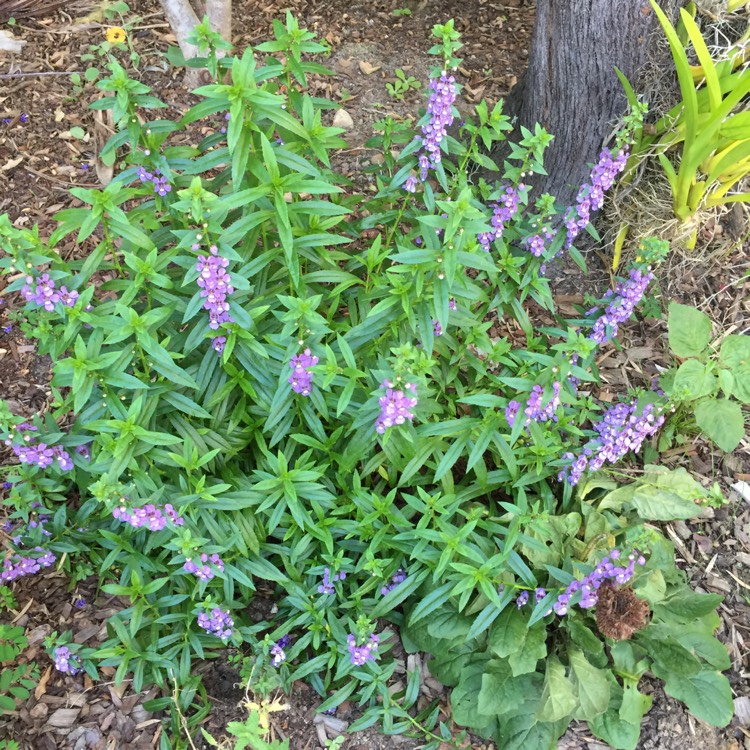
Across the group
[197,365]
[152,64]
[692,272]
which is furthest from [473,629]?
[152,64]

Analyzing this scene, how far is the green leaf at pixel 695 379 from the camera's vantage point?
3018mm

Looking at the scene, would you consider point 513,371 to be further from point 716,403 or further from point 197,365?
point 197,365

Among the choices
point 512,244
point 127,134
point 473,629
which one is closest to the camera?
point 127,134

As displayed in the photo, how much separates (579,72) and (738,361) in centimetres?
161

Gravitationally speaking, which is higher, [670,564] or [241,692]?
[670,564]

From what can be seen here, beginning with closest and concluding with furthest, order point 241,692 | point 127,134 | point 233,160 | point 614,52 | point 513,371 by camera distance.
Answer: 1. point 233,160
2. point 127,134
3. point 241,692
4. point 513,371
5. point 614,52

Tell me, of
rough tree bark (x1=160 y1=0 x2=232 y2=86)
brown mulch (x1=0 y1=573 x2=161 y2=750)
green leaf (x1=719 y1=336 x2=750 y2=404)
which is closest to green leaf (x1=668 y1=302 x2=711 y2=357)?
green leaf (x1=719 y1=336 x2=750 y2=404)

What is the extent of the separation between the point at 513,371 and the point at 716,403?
919 millimetres

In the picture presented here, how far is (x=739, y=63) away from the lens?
11.5ft

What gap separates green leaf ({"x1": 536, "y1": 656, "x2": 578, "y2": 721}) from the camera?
2.71 metres

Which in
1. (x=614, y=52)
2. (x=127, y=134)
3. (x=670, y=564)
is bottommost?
Result: (x=670, y=564)

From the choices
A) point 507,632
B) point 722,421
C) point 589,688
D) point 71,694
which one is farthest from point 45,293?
point 722,421

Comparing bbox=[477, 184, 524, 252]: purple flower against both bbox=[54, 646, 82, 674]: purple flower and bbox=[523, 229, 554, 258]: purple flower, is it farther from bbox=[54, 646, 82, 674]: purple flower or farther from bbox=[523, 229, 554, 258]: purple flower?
bbox=[54, 646, 82, 674]: purple flower

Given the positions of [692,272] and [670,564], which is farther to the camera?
[692,272]
